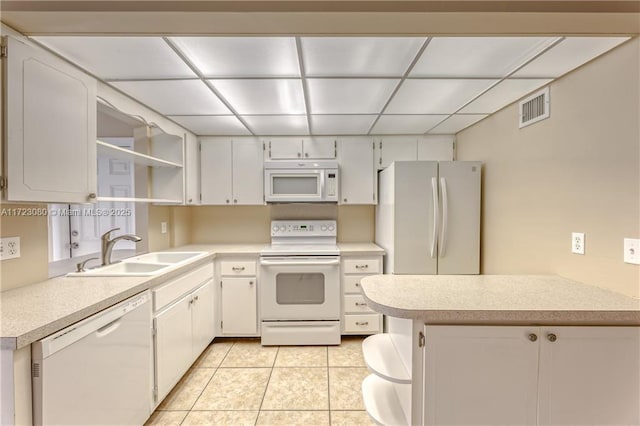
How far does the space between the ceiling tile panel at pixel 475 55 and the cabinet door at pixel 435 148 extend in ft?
4.44

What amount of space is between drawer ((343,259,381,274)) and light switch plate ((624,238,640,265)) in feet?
5.67

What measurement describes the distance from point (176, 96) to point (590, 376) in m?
2.75

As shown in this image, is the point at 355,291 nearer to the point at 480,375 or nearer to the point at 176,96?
the point at 480,375

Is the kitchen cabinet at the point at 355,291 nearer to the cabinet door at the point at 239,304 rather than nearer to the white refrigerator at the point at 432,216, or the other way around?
the white refrigerator at the point at 432,216

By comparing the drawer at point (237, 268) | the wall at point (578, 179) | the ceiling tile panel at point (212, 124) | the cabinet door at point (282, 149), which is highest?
the ceiling tile panel at point (212, 124)

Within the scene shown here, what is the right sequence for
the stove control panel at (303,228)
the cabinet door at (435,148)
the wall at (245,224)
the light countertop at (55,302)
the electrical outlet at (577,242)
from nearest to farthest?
1. the light countertop at (55,302)
2. the electrical outlet at (577,242)
3. the cabinet door at (435,148)
4. the stove control panel at (303,228)
5. the wall at (245,224)

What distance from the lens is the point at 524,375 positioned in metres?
A: 1.18

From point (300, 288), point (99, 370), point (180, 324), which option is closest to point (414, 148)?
point (300, 288)

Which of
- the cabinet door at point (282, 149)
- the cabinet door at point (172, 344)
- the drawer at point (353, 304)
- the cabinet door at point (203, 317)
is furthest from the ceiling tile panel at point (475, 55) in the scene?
the cabinet door at point (203, 317)

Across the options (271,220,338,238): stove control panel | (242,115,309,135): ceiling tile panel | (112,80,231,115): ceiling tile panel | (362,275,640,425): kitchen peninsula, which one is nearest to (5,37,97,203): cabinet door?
(112,80,231,115): ceiling tile panel

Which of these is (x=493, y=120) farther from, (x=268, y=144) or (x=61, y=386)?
(x=61, y=386)

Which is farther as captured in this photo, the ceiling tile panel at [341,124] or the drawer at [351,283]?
the drawer at [351,283]

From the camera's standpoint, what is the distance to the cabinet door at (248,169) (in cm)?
309

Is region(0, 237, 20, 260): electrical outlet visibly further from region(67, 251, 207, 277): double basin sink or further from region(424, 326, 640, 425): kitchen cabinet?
region(424, 326, 640, 425): kitchen cabinet
